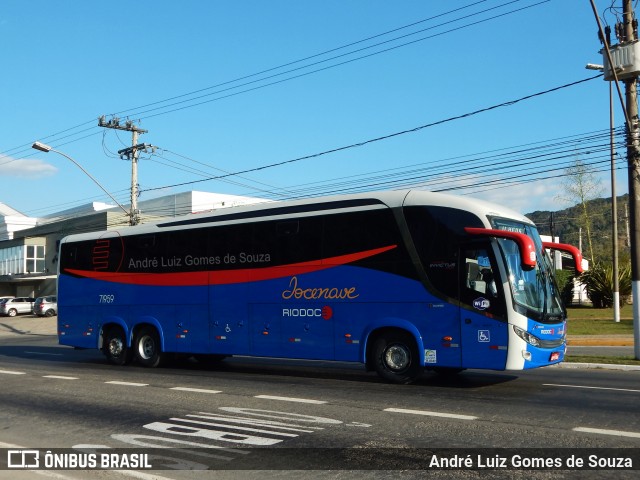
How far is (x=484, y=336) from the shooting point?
1126cm

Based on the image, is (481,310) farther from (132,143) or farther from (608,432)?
(132,143)

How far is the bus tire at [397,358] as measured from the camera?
12.1 metres

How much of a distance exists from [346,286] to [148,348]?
6538 millimetres

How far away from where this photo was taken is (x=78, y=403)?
10781 mm

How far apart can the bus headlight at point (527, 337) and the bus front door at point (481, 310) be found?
20 centimetres

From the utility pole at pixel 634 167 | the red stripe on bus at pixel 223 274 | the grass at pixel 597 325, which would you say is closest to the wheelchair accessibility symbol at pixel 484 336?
the red stripe on bus at pixel 223 274

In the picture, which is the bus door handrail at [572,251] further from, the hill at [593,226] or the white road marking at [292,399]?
the hill at [593,226]

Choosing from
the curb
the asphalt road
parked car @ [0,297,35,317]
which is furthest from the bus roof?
parked car @ [0,297,35,317]

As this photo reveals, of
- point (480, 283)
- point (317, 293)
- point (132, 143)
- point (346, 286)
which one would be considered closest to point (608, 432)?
point (480, 283)

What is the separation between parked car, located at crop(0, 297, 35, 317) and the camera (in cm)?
5375

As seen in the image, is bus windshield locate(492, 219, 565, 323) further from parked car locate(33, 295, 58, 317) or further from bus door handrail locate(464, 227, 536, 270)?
parked car locate(33, 295, 58, 317)

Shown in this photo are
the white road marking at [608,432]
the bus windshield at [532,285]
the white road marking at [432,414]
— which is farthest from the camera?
the bus windshield at [532,285]

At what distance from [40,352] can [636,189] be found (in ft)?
63.4

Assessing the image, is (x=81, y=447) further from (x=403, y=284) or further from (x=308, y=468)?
(x=403, y=284)
